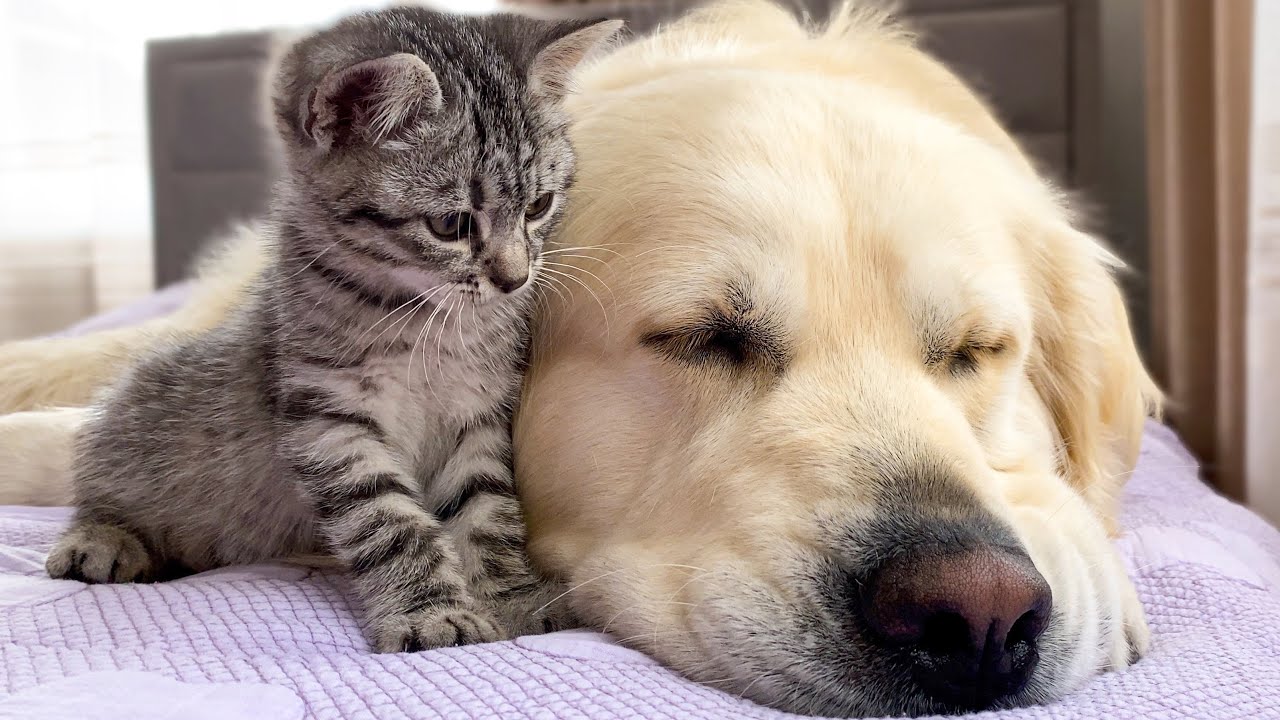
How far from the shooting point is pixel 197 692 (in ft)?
3.28

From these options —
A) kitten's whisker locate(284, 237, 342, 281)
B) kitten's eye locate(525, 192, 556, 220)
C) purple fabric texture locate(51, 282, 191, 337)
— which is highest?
kitten's eye locate(525, 192, 556, 220)

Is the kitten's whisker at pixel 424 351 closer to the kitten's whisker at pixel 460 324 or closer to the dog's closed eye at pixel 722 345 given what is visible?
the kitten's whisker at pixel 460 324

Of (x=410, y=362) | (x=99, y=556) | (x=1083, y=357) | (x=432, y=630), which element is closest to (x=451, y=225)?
(x=410, y=362)

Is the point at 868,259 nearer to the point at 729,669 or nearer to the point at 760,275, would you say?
the point at 760,275

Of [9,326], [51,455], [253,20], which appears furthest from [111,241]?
[51,455]

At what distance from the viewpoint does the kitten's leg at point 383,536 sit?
4.04 feet

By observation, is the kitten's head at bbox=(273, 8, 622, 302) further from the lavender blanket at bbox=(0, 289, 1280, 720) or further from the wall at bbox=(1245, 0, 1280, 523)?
the wall at bbox=(1245, 0, 1280, 523)

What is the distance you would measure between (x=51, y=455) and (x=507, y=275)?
4.34ft

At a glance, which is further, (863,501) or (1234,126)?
(1234,126)

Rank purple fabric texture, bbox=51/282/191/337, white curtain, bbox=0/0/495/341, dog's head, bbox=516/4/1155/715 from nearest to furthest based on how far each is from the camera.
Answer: dog's head, bbox=516/4/1155/715, purple fabric texture, bbox=51/282/191/337, white curtain, bbox=0/0/495/341

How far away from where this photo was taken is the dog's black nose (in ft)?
3.34

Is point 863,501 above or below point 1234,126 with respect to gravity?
below

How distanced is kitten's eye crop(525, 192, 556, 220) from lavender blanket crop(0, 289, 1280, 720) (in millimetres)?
595

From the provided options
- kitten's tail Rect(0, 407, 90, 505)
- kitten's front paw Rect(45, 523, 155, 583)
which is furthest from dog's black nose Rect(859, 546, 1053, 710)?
kitten's tail Rect(0, 407, 90, 505)
